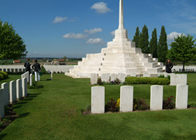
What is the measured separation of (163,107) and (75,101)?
376 centimetres

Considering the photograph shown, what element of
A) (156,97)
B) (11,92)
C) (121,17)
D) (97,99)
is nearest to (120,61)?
(121,17)

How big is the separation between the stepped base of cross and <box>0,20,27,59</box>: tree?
8648mm

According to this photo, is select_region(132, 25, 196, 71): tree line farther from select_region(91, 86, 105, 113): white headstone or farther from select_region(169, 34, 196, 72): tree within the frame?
select_region(91, 86, 105, 113): white headstone

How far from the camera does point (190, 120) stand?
18.0ft

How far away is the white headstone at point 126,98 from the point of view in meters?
6.09

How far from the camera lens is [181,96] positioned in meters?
6.62

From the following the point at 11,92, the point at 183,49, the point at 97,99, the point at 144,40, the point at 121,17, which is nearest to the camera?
the point at 97,99

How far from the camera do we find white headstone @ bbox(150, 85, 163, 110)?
629 cm

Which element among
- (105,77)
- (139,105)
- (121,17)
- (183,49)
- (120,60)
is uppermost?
(121,17)

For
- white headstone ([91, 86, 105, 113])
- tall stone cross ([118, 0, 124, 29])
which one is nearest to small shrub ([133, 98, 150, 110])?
white headstone ([91, 86, 105, 113])

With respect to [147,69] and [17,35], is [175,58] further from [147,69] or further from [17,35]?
[17,35]

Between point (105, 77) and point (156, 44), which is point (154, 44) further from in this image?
point (105, 77)

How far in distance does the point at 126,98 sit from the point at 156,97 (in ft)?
3.93

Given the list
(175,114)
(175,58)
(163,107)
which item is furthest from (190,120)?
(175,58)
